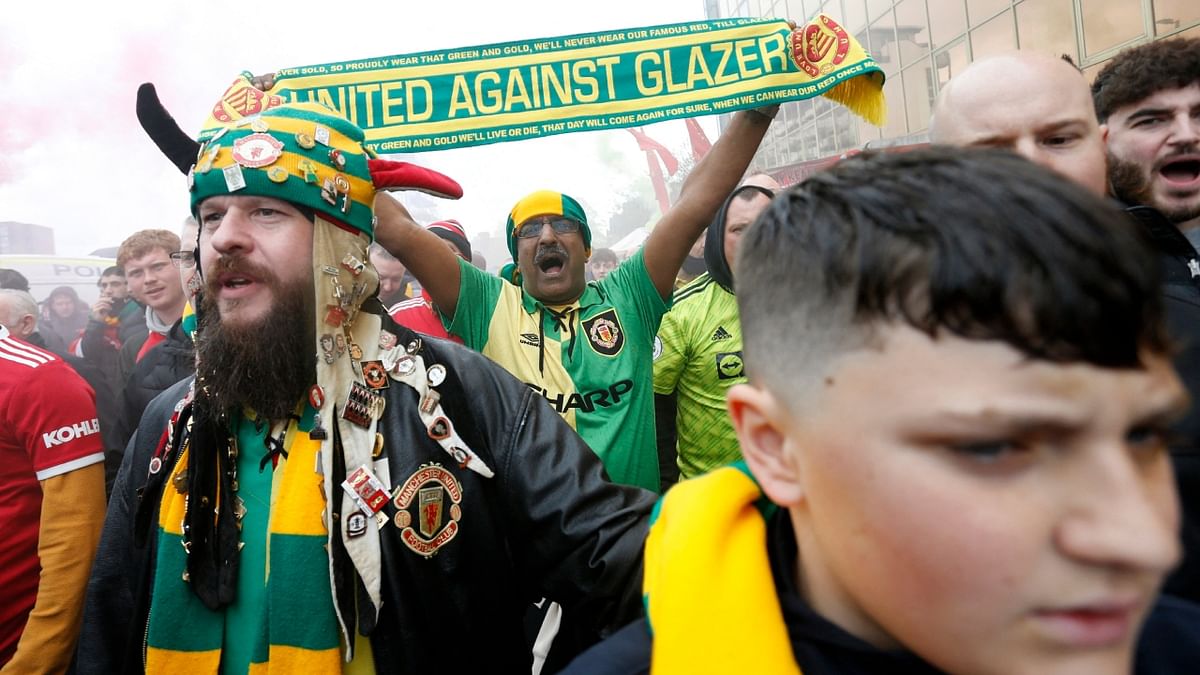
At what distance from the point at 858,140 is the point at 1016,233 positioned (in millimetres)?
20412

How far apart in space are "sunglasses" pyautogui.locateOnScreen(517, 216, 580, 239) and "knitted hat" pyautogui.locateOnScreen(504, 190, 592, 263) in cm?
2

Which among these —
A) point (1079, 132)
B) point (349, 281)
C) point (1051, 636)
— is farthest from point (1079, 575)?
point (349, 281)

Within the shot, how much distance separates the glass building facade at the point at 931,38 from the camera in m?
10.4

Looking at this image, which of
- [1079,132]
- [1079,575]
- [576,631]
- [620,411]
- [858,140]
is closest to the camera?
[1079,575]

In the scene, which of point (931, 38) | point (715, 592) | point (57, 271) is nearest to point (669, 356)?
point (715, 592)

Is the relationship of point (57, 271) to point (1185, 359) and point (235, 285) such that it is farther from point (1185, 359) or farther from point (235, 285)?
point (1185, 359)

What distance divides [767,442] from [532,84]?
3001 millimetres

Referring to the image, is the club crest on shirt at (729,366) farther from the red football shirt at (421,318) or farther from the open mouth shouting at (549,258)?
the red football shirt at (421,318)

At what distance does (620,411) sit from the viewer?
3.18 m

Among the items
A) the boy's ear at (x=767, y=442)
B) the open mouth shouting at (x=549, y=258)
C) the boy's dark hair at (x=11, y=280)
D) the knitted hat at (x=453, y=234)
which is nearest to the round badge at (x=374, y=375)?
the boy's ear at (x=767, y=442)

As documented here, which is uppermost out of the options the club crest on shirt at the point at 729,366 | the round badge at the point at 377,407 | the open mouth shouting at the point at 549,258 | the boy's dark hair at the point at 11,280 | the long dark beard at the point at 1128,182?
the boy's dark hair at the point at 11,280

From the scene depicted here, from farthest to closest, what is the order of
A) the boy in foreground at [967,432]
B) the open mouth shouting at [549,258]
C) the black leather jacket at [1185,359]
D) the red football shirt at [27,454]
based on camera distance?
the open mouth shouting at [549,258], the red football shirt at [27,454], the black leather jacket at [1185,359], the boy in foreground at [967,432]

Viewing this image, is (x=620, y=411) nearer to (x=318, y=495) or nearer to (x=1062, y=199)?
(x=318, y=495)

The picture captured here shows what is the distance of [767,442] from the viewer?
3.20 feet
